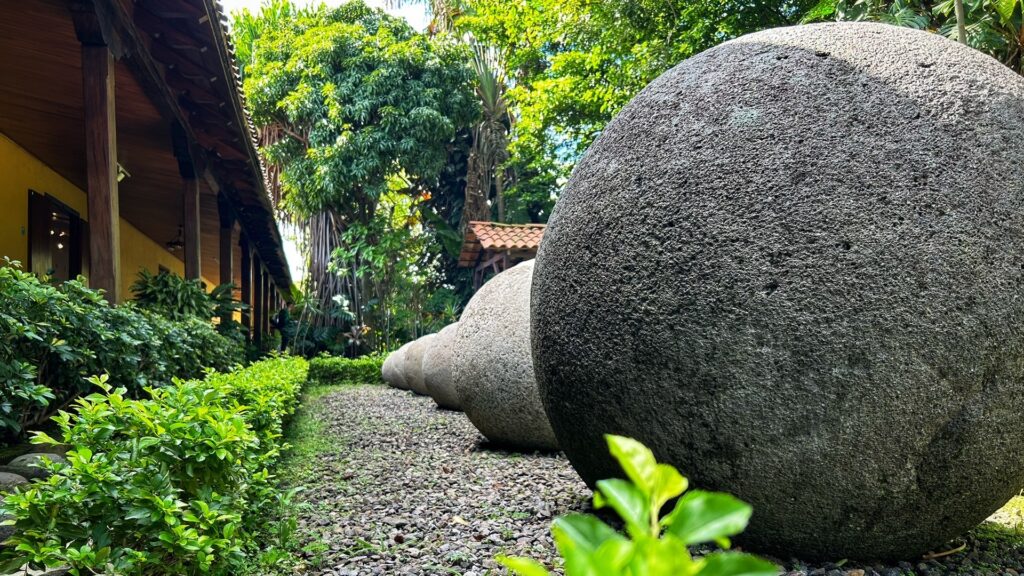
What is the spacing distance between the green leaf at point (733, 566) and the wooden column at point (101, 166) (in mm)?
7377

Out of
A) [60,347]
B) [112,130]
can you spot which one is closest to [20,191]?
[112,130]

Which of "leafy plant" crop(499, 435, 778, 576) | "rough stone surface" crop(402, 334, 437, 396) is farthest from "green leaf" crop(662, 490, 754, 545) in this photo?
"rough stone surface" crop(402, 334, 437, 396)

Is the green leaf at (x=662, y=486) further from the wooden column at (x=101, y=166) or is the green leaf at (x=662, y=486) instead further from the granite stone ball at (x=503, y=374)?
the wooden column at (x=101, y=166)

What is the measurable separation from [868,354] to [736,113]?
1.08 metres

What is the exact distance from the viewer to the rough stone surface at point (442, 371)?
937 centimetres

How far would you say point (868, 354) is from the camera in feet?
8.61

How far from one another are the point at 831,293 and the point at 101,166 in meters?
6.62

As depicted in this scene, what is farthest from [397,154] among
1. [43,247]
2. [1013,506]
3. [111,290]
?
[1013,506]

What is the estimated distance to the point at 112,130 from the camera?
6992 millimetres

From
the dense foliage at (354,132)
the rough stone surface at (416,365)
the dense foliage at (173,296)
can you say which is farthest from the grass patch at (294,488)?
the dense foliage at (354,132)

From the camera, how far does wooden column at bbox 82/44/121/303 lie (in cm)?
671

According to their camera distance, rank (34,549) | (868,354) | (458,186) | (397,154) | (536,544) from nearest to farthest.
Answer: (34,549)
(868,354)
(536,544)
(397,154)
(458,186)

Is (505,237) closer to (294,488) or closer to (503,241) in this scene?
(503,241)

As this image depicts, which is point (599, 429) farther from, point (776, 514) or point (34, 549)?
point (34, 549)
